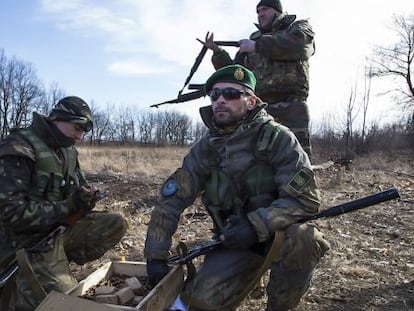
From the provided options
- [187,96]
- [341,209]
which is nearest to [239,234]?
[341,209]

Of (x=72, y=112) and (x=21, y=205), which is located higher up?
(x=72, y=112)

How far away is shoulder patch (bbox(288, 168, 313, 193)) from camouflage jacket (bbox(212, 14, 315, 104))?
239 cm

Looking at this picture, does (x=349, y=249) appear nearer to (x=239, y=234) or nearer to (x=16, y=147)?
(x=239, y=234)

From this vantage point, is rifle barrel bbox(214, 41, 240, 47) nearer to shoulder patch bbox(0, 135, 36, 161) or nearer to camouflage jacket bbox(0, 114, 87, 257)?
camouflage jacket bbox(0, 114, 87, 257)

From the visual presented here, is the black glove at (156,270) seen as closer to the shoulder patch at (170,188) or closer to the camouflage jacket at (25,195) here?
the shoulder patch at (170,188)

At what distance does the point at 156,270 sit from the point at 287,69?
3041mm

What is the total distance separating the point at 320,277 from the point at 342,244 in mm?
1421

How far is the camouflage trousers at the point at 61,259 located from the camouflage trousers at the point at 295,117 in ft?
7.15

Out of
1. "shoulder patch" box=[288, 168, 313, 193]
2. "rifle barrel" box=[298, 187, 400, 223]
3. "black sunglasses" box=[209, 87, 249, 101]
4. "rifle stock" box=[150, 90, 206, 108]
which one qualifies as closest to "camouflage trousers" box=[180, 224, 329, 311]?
"rifle barrel" box=[298, 187, 400, 223]

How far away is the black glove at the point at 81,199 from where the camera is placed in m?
3.79

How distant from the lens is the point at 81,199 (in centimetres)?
380

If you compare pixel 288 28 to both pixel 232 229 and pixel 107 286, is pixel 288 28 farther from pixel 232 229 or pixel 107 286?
pixel 107 286

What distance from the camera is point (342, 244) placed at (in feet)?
19.4

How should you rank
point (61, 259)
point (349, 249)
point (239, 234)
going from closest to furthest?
point (239, 234) < point (61, 259) < point (349, 249)
